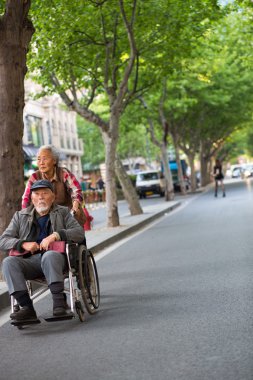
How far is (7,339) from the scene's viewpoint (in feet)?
21.4

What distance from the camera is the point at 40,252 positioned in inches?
283

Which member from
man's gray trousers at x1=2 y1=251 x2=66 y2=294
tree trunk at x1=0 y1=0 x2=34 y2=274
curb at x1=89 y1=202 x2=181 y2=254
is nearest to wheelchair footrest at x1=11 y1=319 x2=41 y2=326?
man's gray trousers at x1=2 y1=251 x2=66 y2=294

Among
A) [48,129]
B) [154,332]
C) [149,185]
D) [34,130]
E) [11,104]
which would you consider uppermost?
[48,129]

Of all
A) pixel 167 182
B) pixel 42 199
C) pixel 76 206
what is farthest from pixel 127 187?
pixel 42 199

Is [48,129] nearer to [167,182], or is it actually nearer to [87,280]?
[167,182]

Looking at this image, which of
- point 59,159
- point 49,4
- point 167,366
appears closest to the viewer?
point 167,366

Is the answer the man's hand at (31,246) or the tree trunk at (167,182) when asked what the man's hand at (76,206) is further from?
the tree trunk at (167,182)

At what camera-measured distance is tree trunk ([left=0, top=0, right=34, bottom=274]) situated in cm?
1059

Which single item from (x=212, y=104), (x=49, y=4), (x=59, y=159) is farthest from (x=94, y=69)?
(x=212, y=104)

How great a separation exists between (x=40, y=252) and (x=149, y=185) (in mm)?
44627

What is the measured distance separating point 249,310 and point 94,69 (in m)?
16.5

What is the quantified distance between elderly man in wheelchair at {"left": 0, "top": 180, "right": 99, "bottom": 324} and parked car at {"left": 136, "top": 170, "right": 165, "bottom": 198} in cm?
4351

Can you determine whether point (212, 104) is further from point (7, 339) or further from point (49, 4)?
point (7, 339)

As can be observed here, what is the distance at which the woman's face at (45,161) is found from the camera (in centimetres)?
794
